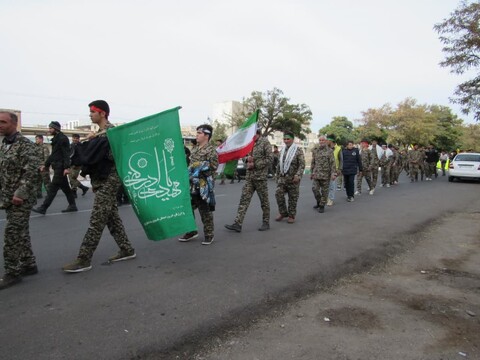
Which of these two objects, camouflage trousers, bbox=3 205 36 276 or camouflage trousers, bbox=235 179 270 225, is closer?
camouflage trousers, bbox=3 205 36 276

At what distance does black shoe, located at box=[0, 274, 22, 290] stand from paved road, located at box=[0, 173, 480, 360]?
0.08m

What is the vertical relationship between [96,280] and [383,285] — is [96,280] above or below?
above

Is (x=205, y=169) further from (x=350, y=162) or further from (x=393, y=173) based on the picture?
(x=393, y=173)

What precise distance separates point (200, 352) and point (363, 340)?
4.18ft

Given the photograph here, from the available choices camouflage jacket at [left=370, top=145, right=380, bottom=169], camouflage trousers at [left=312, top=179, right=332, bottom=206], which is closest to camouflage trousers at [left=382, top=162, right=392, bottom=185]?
camouflage jacket at [left=370, top=145, right=380, bottom=169]

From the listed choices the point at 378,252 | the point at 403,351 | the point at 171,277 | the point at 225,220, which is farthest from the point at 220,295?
the point at 225,220

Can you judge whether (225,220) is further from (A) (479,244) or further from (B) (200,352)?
(B) (200,352)

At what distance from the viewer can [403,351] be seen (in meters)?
2.89

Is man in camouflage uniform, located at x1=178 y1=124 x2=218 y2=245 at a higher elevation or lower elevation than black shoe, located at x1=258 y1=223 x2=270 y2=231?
higher

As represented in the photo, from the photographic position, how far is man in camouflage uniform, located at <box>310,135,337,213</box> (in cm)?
960

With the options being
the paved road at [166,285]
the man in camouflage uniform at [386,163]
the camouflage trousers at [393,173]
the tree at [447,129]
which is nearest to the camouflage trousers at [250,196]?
the paved road at [166,285]

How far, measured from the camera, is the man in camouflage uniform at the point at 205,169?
5730 mm

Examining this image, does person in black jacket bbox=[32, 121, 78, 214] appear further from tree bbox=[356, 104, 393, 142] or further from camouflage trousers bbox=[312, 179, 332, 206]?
tree bbox=[356, 104, 393, 142]

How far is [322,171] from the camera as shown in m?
9.61
